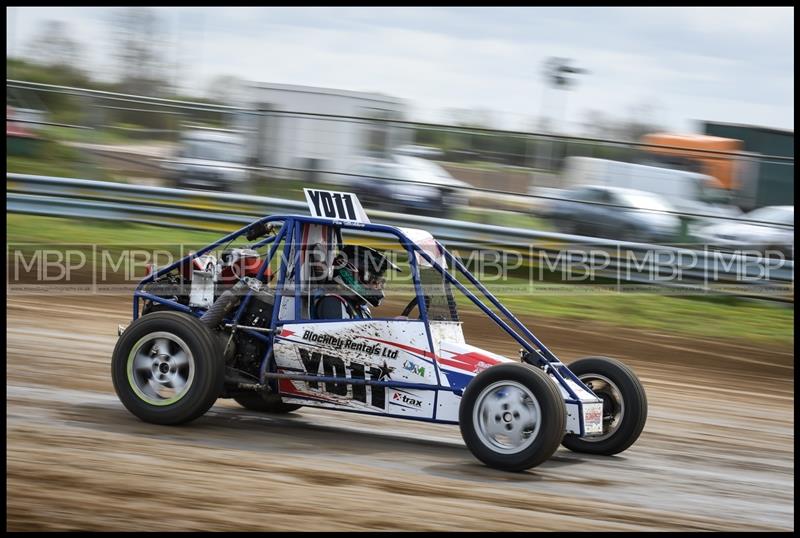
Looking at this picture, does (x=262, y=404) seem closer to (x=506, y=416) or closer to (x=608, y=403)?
(x=506, y=416)

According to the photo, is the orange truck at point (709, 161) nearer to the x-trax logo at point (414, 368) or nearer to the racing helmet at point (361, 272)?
the racing helmet at point (361, 272)

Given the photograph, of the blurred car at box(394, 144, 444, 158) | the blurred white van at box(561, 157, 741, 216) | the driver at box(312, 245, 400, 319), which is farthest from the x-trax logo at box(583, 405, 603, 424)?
the blurred car at box(394, 144, 444, 158)

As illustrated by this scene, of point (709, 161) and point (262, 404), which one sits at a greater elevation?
point (709, 161)

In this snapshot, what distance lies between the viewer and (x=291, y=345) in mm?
6691

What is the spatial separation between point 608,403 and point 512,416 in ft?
3.43

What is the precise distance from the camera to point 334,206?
688 cm

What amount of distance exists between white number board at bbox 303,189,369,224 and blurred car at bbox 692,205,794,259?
711cm

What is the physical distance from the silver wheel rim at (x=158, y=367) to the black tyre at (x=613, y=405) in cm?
260

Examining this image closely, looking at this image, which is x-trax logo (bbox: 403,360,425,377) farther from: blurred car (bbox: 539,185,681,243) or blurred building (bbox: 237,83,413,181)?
blurred building (bbox: 237,83,413,181)

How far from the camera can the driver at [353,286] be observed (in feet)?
22.4

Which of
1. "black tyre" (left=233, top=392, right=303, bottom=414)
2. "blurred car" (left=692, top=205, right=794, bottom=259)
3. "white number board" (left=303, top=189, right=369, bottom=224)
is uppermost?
"blurred car" (left=692, top=205, right=794, bottom=259)

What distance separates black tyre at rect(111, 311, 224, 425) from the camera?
649 centimetres

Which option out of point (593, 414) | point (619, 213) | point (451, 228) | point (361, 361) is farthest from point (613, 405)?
point (451, 228)

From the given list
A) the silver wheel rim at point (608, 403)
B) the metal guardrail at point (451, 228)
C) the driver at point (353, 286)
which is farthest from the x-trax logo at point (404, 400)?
the metal guardrail at point (451, 228)
